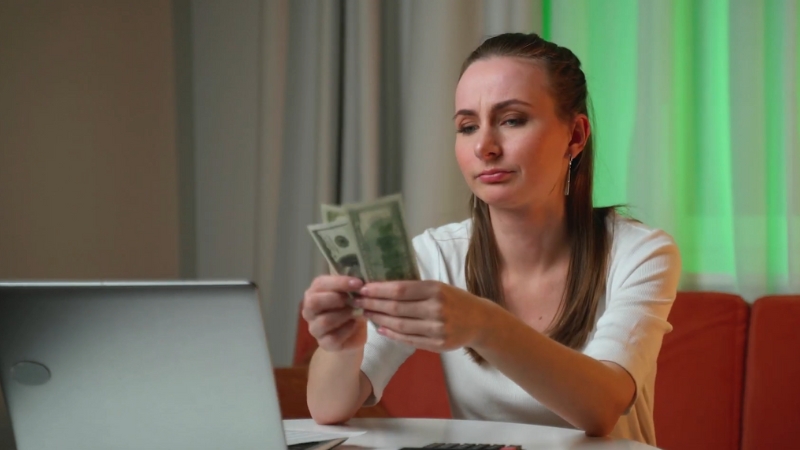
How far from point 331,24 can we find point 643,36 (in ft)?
3.59

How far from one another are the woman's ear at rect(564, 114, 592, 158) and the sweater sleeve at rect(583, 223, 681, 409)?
20 centimetres

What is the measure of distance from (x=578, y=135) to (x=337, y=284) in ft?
2.68

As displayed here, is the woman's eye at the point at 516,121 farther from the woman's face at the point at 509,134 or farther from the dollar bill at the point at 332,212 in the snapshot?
the dollar bill at the point at 332,212

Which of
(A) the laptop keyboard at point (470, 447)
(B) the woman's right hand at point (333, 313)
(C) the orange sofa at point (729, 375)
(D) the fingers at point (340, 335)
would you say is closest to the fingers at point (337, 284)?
(B) the woman's right hand at point (333, 313)

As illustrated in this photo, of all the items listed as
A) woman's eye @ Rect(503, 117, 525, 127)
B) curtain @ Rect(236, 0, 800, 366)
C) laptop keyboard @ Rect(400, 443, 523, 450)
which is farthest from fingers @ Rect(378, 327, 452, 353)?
curtain @ Rect(236, 0, 800, 366)

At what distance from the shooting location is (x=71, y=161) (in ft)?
9.68

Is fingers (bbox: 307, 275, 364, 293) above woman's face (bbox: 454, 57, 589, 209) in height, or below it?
below

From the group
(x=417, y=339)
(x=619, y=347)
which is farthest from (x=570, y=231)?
(x=417, y=339)

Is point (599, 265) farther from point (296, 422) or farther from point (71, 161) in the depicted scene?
point (71, 161)

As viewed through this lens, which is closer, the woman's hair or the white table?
the white table

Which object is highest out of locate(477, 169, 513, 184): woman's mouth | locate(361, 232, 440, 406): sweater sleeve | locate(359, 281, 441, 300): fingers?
locate(477, 169, 513, 184): woman's mouth

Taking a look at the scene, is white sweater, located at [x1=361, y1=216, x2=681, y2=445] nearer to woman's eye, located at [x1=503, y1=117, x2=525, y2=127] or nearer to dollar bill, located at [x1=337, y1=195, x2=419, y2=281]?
woman's eye, located at [x1=503, y1=117, x2=525, y2=127]

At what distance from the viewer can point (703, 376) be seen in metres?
2.47

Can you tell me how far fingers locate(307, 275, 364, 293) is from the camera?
49.3 inches
